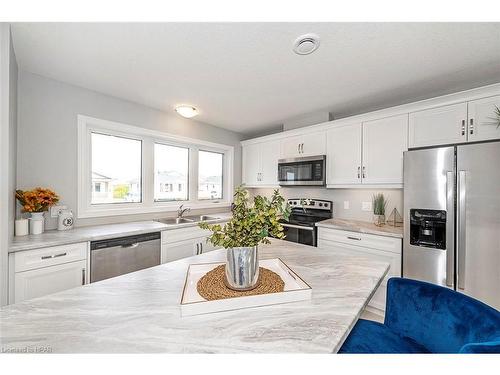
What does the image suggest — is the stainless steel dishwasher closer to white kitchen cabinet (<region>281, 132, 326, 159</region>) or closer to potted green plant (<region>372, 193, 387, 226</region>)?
white kitchen cabinet (<region>281, 132, 326, 159</region>)

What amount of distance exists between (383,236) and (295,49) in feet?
6.43

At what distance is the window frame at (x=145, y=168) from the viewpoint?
7.59 ft

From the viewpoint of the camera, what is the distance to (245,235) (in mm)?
940

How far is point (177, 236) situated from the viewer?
2.52 metres

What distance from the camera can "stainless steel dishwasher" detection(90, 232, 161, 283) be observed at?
191 cm

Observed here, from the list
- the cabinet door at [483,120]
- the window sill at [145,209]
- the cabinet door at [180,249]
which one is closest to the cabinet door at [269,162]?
the window sill at [145,209]

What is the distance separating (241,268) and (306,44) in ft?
5.06

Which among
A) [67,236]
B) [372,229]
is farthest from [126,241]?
[372,229]

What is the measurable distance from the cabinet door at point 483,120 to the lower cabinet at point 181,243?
2929 mm

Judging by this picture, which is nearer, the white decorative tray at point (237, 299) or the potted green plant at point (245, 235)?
the white decorative tray at point (237, 299)

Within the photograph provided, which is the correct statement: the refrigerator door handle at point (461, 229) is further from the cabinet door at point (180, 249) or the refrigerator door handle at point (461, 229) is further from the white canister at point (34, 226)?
the white canister at point (34, 226)

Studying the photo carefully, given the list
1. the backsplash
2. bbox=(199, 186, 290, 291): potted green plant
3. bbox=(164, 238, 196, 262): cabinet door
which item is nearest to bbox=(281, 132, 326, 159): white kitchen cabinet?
the backsplash

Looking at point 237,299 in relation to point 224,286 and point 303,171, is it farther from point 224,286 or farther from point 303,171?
point 303,171

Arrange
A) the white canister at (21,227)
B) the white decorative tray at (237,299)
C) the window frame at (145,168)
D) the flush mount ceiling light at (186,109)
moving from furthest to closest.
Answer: the flush mount ceiling light at (186,109) → the window frame at (145,168) → the white canister at (21,227) → the white decorative tray at (237,299)
